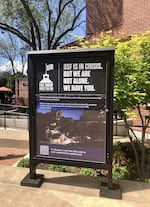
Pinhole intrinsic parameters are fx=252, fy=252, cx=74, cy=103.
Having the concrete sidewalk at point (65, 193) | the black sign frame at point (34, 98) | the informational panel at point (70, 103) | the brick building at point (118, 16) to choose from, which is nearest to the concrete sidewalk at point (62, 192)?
the concrete sidewalk at point (65, 193)

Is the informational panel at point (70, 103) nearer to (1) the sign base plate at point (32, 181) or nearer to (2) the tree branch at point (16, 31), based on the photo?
(1) the sign base plate at point (32, 181)

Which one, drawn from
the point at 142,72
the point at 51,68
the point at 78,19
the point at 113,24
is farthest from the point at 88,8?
the point at 51,68

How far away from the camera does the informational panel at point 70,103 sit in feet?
9.36

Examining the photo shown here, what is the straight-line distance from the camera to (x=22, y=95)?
24.0m

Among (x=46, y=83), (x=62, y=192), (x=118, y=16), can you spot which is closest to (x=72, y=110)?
(x=46, y=83)

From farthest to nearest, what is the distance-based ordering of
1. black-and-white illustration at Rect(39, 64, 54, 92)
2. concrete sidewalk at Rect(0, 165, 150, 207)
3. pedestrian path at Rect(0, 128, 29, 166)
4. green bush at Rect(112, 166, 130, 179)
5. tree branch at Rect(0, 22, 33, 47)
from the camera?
1. tree branch at Rect(0, 22, 33, 47)
2. pedestrian path at Rect(0, 128, 29, 166)
3. green bush at Rect(112, 166, 130, 179)
4. black-and-white illustration at Rect(39, 64, 54, 92)
5. concrete sidewalk at Rect(0, 165, 150, 207)

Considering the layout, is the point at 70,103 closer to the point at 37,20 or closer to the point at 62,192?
the point at 62,192

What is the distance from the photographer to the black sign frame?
9.19 ft

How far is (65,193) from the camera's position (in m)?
2.88

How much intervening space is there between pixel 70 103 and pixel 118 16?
10.1 m

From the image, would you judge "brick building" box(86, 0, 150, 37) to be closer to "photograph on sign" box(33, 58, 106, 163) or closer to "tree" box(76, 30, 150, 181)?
"tree" box(76, 30, 150, 181)

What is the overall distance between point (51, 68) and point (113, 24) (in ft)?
32.2

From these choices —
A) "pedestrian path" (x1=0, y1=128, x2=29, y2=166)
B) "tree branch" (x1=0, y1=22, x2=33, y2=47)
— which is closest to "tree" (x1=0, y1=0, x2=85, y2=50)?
"tree branch" (x1=0, y1=22, x2=33, y2=47)

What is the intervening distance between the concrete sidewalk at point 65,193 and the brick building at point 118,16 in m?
8.26
